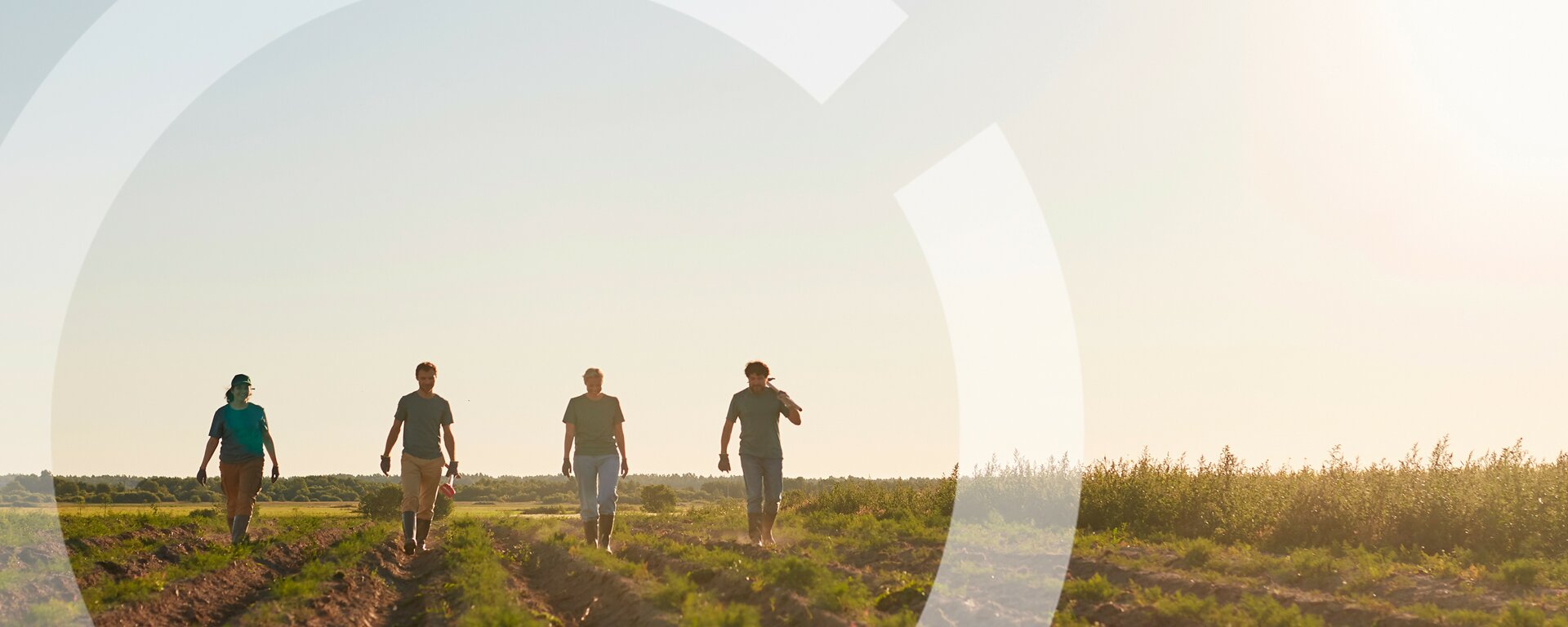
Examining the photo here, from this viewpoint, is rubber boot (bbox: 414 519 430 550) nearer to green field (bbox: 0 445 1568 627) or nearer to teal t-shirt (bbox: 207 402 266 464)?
green field (bbox: 0 445 1568 627)

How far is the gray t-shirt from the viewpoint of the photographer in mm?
16203

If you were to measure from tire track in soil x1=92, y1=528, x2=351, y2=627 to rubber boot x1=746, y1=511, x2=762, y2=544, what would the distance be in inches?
240

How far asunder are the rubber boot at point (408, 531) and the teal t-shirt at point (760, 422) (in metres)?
4.57

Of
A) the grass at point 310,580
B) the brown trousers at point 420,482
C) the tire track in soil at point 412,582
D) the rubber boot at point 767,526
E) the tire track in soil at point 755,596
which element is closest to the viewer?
the tire track in soil at point 755,596

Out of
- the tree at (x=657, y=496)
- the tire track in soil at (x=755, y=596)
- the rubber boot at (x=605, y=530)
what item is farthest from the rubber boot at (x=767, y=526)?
the tree at (x=657, y=496)

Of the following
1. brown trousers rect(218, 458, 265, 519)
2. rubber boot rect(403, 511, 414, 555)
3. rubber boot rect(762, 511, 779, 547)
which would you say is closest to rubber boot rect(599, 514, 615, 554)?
rubber boot rect(762, 511, 779, 547)

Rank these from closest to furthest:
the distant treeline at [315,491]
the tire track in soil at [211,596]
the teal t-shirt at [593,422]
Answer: the tire track in soil at [211,596] → the teal t-shirt at [593,422] → the distant treeline at [315,491]

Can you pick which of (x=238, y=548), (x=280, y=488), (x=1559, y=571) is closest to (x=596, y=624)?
(x=238, y=548)

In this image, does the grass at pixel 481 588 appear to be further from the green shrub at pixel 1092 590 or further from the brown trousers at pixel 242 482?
the green shrub at pixel 1092 590

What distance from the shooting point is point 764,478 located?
16.6m

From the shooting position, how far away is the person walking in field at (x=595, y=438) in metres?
16.0

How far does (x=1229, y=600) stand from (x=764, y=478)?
6578mm

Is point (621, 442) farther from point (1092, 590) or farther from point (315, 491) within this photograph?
point (315, 491)

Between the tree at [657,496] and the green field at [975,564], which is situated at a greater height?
the tree at [657,496]
